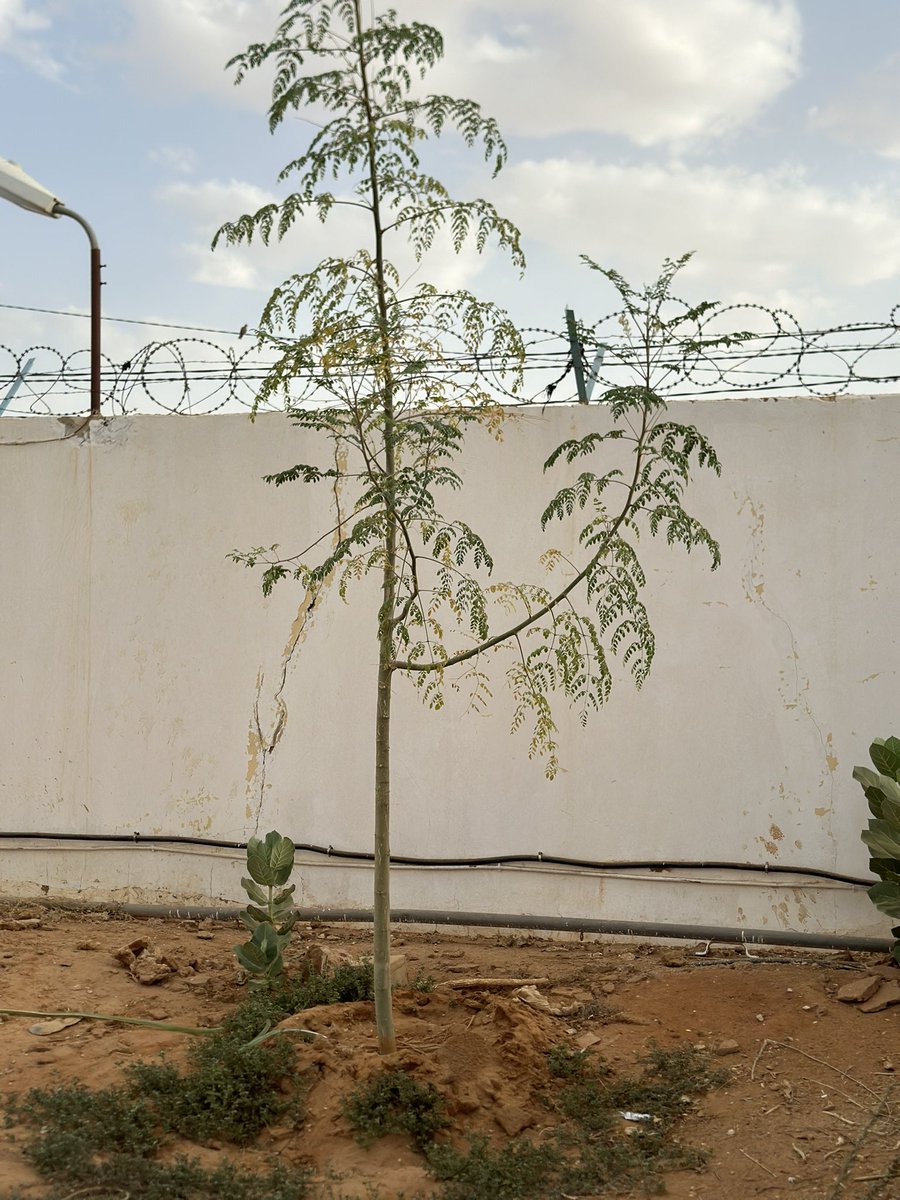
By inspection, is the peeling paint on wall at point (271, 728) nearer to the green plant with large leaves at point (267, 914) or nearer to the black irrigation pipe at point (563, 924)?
the black irrigation pipe at point (563, 924)

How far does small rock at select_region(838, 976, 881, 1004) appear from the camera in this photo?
202 inches

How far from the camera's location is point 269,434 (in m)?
6.98

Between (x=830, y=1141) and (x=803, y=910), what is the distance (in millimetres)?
2157

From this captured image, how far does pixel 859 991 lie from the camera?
5145 mm

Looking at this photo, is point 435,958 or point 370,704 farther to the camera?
point 370,704

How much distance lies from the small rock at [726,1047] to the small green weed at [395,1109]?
1.31 metres

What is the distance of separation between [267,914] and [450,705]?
1.78m

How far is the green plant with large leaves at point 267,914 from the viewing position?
5.23 m

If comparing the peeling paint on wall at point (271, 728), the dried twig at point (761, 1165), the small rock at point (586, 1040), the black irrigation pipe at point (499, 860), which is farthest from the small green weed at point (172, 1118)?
the peeling paint on wall at point (271, 728)

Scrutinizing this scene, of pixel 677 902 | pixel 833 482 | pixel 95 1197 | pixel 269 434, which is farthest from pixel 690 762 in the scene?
pixel 95 1197

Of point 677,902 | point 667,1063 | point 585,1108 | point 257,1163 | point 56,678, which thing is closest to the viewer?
point 257,1163

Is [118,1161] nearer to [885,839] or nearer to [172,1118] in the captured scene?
[172,1118]

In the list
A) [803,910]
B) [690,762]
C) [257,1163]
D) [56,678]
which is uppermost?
[56,678]

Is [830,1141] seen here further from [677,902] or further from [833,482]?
[833,482]
